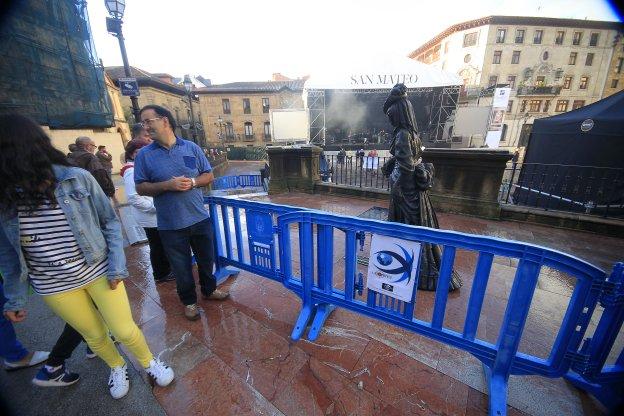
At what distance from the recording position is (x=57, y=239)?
61.9 inches

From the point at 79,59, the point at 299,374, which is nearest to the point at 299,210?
the point at 299,374

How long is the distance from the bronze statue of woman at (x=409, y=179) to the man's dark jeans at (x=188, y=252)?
2260 mm

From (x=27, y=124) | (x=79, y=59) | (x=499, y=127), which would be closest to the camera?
(x=27, y=124)

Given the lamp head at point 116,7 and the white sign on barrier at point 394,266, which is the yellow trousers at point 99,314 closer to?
the white sign on barrier at point 394,266

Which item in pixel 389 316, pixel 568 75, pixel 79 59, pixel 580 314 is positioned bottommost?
pixel 389 316

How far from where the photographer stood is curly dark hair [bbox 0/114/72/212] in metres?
1.37

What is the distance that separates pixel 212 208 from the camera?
3.08 metres

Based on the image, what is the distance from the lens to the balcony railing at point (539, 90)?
33625mm

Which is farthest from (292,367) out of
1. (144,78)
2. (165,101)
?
(165,101)

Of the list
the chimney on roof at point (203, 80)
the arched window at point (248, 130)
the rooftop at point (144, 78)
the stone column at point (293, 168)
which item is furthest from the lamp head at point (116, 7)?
the chimney on roof at point (203, 80)

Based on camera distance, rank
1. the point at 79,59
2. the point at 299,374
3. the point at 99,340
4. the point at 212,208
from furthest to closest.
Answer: the point at 79,59
the point at 212,208
the point at 299,374
the point at 99,340

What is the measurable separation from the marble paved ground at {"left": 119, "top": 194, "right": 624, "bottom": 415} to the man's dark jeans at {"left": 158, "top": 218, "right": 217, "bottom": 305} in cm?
35

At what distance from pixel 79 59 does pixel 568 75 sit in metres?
53.3

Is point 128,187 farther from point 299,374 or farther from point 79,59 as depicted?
point 79,59
